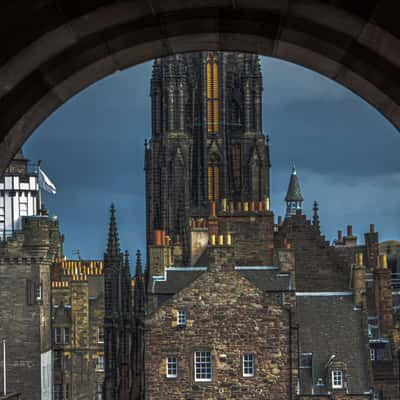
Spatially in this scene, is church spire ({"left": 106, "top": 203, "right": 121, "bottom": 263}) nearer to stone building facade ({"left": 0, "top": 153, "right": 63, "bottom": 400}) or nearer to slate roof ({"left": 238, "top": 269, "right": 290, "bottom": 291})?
stone building facade ({"left": 0, "top": 153, "right": 63, "bottom": 400})

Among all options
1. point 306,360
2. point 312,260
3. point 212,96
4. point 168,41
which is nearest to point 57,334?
point 312,260

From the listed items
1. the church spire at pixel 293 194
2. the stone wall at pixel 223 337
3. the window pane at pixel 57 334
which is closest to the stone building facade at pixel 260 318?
the stone wall at pixel 223 337

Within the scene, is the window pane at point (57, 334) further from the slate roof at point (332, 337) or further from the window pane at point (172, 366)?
the window pane at point (172, 366)

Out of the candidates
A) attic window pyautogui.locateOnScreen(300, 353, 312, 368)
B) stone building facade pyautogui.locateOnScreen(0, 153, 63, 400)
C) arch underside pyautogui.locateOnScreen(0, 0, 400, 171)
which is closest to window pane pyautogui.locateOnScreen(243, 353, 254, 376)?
attic window pyautogui.locateOnScreen(300, 353, 312, 368)

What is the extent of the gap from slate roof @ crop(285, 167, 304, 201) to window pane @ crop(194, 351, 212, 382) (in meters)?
69.9

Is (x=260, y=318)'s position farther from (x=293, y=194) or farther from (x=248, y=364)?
(x=293, y=194)

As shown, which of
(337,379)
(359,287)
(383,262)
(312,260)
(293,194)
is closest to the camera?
(337,379)

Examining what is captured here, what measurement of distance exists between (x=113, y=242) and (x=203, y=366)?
22.2 m

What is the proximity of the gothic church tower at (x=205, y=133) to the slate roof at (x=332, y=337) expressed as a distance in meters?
61.9

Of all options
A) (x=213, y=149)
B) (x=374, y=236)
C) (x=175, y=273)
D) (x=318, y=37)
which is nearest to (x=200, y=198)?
(x=213, y=149)

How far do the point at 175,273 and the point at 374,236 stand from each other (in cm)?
3349

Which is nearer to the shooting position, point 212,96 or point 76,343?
point 76,343

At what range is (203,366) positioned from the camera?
48125mm

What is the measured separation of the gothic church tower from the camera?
117m
